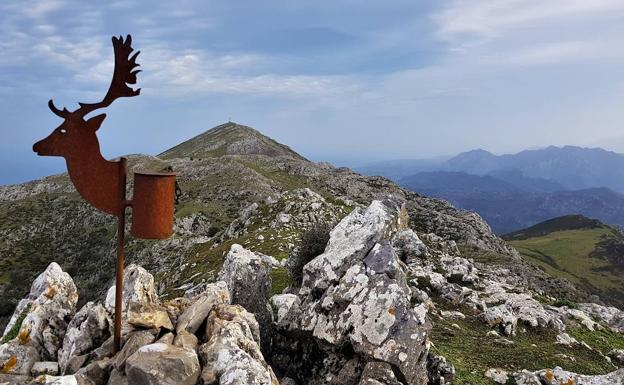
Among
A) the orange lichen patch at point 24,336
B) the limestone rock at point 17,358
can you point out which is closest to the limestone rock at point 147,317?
the limestone rock at point 17,358

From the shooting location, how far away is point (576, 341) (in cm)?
2442

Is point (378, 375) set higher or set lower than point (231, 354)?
lower

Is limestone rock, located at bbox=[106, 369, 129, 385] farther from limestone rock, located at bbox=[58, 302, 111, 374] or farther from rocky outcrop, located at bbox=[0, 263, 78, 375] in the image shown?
rocky outcrop, located at bbox=[0, 263, 78, 375]

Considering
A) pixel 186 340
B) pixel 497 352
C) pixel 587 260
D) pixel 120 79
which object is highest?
pixel 120 79

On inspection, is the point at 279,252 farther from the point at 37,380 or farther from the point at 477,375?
the point at 37,380

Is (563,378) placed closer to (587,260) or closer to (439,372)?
(439,372)

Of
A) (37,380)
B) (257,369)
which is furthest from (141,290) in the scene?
(257,369)

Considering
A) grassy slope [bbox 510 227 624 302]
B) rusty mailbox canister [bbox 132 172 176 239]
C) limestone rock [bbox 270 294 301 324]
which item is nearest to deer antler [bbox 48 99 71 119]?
rusty mailbox canister [bbox 132 172 176 239]

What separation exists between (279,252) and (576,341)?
22052 mm

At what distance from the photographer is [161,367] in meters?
9.92

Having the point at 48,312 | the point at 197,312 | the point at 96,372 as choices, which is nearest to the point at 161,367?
the point at 96,372

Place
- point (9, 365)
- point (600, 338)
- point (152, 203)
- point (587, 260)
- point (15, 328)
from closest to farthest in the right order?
point (152, 203) → point (9, 365) → point (15, 328) → point (600, 338) → point (587, 260)

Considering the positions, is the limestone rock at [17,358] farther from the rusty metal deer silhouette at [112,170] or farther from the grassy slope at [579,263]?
the grassy slope at [579,263]

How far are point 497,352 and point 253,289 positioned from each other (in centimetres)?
1203
